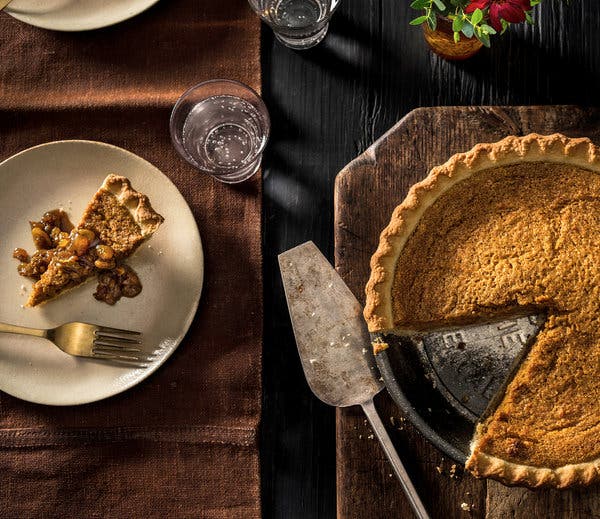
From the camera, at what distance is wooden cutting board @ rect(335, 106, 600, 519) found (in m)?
2.72

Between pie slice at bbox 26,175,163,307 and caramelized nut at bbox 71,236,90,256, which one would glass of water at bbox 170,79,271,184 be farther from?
caramelized nut at bbox 71,236,90,256

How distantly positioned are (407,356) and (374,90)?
107 centimetres

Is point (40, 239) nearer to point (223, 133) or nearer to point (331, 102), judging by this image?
point (223, 133)

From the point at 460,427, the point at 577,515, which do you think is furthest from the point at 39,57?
the point at 577,515

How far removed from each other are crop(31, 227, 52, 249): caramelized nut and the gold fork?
0.31 metres

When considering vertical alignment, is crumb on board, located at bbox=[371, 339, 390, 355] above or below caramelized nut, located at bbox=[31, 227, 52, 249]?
below

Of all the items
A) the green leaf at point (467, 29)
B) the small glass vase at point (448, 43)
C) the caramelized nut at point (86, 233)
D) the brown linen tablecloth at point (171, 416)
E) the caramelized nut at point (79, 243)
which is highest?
the green leaf at point (467, 29)

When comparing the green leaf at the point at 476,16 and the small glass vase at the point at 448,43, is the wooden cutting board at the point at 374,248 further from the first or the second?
the green leaf at the point at 476,16

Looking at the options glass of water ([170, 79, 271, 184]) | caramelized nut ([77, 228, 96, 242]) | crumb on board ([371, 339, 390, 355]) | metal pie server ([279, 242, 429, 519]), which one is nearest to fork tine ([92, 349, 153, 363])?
caramelized nut ([77, 228, 96, 242])

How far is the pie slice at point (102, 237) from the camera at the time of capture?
2773 mm

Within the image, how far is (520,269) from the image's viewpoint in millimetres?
2525

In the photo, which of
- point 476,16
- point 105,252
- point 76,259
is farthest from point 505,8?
point 76,259

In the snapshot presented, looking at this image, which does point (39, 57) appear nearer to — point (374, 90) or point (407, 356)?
point (374, 90)

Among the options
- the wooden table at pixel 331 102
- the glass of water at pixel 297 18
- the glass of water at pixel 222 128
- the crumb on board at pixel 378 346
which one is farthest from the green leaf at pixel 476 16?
the crumb on board at pixel 378 346
